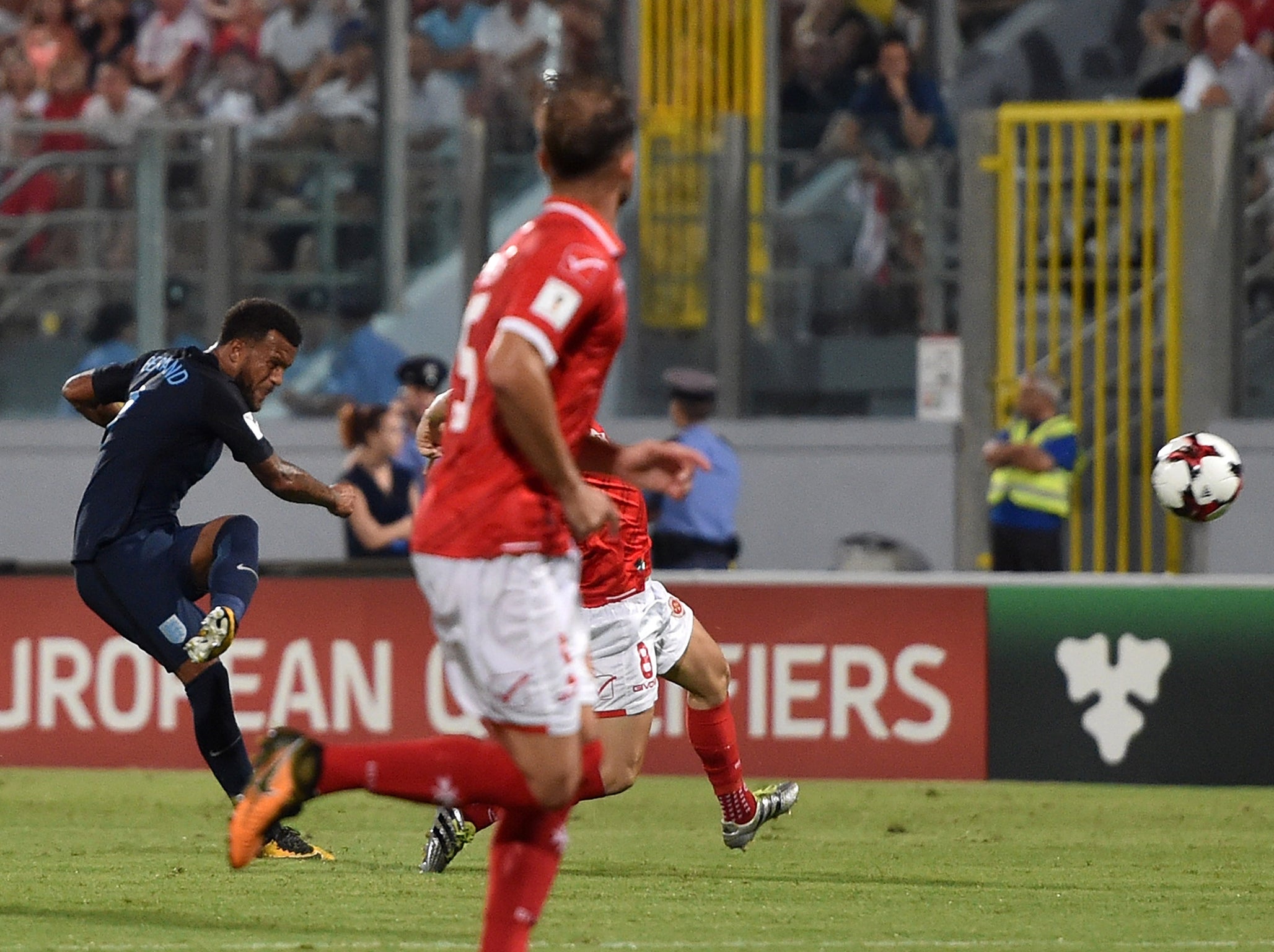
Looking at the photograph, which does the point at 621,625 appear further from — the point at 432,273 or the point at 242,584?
the point at 432,273

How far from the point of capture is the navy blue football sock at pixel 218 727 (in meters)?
8.19

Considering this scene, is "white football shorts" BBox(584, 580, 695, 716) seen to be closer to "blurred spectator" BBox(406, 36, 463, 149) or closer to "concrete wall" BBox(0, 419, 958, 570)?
"concrete wall" BBox(0, 419, 958, 570)

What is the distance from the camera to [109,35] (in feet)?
56.1

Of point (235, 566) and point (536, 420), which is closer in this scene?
point (536, 420)

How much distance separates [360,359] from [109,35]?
4.22 meters

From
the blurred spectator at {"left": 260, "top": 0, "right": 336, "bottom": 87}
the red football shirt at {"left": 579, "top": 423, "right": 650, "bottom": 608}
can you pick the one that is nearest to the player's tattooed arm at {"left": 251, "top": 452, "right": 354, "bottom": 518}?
the red football shirt at {"left": 579, "top": 423, "right": 650, "bottom": 608}

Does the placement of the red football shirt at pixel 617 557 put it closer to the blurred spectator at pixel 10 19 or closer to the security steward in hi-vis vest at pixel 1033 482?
the security steward in hi-vis vest at pixel 1033 482

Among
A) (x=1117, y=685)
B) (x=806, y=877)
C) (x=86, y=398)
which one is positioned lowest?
(x=1117, y=685)

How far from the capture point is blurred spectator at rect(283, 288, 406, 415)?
14250mm

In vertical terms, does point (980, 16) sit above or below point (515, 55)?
above

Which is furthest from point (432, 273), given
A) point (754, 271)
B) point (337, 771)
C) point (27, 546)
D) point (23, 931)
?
point (337, 771)

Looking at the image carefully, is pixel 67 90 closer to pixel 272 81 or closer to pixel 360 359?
pixel 272 81

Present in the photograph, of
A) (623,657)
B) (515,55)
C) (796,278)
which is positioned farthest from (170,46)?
(623,657)

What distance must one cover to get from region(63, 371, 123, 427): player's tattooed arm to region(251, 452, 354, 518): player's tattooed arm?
27.6 inches
